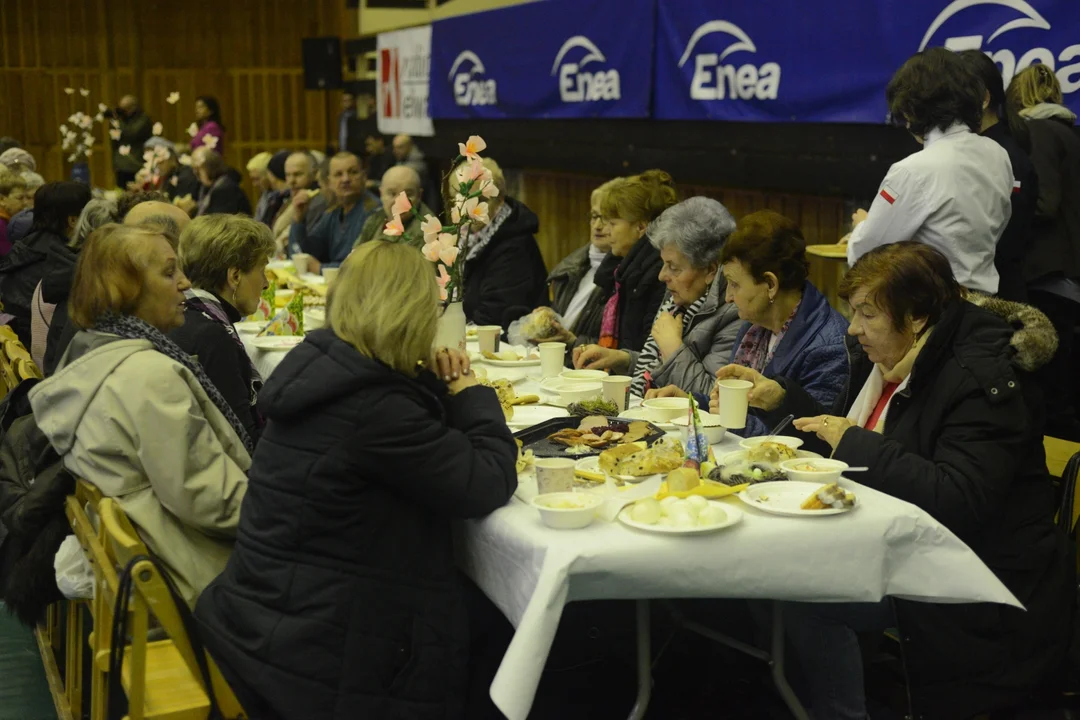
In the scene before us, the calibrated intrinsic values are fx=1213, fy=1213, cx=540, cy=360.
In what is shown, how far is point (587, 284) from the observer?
4.85 m

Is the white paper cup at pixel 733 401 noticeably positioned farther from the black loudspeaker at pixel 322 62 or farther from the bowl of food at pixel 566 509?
the black loudspeaker at pixel 322 62

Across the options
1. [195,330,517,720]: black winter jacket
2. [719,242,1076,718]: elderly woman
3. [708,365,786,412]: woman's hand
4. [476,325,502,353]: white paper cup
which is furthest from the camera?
[476,325,502,353]: white paper cup

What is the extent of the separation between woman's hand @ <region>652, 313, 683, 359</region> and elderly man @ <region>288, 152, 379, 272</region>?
3344mm

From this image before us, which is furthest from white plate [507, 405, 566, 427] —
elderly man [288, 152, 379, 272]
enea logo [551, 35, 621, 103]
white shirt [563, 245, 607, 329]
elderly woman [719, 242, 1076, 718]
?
enea logo [551, 35, 621, 103]

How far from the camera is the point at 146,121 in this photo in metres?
13.4

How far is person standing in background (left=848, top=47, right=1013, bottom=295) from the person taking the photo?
343 cm

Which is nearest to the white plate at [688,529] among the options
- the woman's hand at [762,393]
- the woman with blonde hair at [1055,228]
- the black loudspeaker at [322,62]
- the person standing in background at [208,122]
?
the woman's hand at [762,393]

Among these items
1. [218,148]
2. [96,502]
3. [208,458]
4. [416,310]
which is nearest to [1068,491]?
[416,310]

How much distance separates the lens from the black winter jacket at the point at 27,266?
5.00 metres

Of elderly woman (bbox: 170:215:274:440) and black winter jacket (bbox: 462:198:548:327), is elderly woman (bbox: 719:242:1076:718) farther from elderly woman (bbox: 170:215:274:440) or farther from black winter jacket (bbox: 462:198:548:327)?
black winter jacket (bbox: 462:198:548:327)

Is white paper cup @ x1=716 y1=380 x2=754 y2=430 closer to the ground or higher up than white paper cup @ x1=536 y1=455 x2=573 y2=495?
higher up

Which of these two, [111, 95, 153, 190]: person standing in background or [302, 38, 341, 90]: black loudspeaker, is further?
[302, 38, 341, 90]: black loudspeaker

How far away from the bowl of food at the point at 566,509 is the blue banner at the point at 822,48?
2806mm

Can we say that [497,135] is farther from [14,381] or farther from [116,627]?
[116,627]
